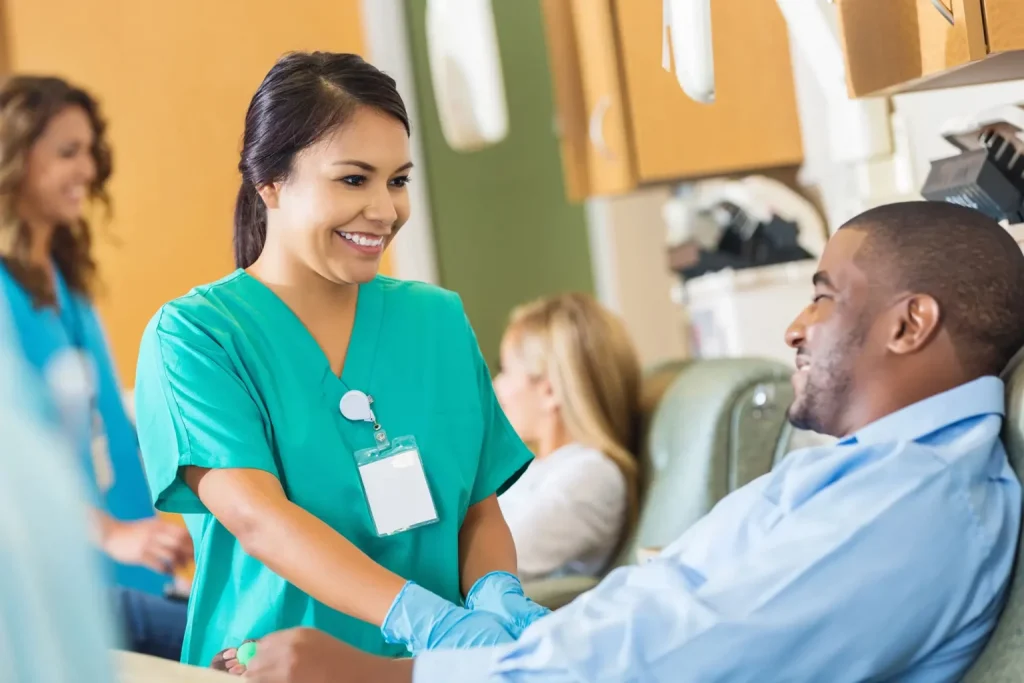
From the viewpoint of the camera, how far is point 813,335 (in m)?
1.30

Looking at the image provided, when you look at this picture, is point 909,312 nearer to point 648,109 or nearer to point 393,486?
point 393,486

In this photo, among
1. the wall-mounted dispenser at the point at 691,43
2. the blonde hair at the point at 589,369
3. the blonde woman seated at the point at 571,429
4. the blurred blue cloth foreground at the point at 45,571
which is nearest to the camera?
the blurred blue cloth foreground at the point at 45,571

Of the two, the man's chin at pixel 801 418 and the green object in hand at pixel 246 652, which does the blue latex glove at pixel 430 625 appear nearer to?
the green object in hand at pixel 246 652

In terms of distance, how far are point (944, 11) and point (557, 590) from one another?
3.61ft

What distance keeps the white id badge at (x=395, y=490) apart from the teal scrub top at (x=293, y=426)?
2 centimetres

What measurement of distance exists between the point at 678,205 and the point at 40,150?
57.0 inches

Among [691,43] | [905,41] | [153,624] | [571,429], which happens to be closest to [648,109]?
[571,429]

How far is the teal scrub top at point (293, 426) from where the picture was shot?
4.18 ft

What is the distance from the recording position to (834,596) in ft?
3.54

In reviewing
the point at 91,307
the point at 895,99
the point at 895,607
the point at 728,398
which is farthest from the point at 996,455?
the point at 91,307

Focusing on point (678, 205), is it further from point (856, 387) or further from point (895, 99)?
point (856, 387)

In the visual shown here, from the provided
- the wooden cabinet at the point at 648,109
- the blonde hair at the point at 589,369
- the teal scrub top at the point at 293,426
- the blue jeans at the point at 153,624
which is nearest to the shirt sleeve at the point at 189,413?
the teal scrub top at the point at 293,426

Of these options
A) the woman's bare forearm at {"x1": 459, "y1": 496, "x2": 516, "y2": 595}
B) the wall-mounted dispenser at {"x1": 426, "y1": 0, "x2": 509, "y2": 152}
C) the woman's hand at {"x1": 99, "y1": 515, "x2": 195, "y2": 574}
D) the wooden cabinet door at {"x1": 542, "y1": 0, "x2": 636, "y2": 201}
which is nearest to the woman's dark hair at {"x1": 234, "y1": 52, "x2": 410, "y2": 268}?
the woman's bare forearm at {"x1": 459, "y1": 496, "x2": 516, "y2": 595}

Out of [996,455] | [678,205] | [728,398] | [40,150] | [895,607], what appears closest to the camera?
[895,607]
